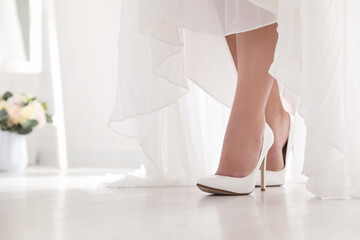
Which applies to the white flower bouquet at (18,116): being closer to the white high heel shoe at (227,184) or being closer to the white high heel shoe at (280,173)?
the white high heel shoe at (280,173)

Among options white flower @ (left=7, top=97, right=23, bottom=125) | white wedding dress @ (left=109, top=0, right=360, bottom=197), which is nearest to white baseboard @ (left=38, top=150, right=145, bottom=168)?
white flower @ (left=7, top=97, right=23, bottom=125)

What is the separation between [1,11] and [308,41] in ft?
7.10

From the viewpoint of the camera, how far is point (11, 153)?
8.01 ft

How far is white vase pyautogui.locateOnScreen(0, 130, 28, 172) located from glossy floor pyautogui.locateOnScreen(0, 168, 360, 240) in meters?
1.32

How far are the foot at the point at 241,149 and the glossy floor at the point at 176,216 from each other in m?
0.06

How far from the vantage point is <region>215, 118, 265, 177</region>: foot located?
3.63 ft

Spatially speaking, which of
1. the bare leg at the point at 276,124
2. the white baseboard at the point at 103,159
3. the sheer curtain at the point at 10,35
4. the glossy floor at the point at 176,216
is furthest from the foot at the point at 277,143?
the sheer curtain at the point at 10,35

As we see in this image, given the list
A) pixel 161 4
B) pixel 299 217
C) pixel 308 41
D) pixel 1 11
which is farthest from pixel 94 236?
pixel 1 11

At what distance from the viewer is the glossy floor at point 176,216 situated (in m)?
0.63

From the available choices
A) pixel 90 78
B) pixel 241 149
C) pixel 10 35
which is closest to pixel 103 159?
pixel 90 78

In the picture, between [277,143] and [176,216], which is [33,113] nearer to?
[277,143]

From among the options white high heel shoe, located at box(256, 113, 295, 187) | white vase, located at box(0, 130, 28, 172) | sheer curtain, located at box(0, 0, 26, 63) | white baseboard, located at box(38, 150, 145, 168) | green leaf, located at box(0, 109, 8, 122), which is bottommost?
white baseboard, located at box(38, 150, 145, 168)

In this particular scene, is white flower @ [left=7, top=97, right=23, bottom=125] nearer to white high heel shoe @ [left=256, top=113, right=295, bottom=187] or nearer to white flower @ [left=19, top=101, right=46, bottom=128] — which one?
white flower @ [left=19, top=101, right=46, bottom=128]

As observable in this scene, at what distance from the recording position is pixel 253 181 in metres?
1.11
